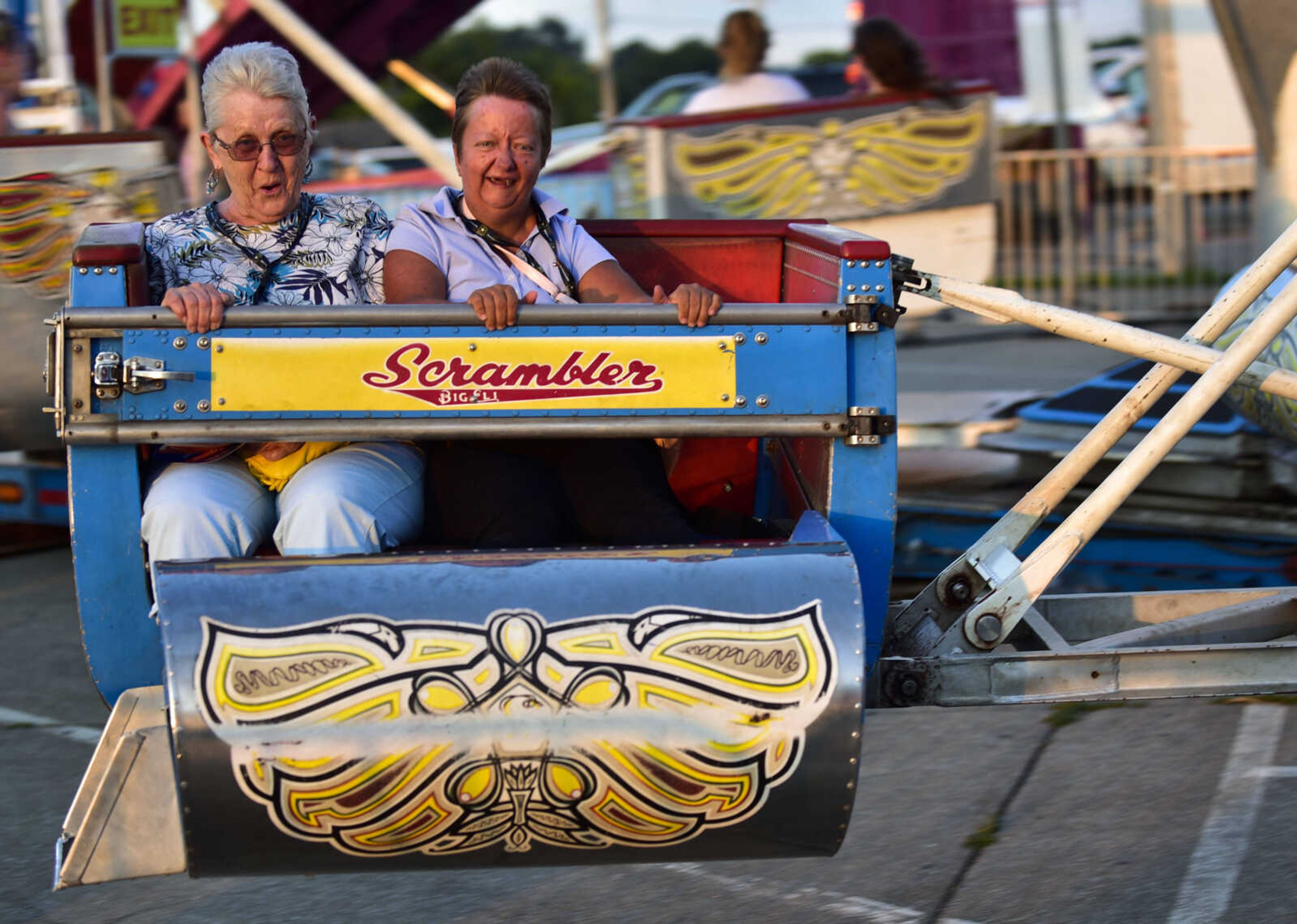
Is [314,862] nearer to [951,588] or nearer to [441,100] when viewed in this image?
[951,588]

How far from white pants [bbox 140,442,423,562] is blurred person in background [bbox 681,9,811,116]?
5.80m

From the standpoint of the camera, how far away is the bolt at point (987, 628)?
3025 millimetres

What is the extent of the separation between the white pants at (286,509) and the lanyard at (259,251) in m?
0.45

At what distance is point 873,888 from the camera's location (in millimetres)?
3092

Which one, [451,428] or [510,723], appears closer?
[510,723]

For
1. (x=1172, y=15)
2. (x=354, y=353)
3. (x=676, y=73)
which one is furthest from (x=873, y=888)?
(x=676, y=73)

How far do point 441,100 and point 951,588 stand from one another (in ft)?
18.3

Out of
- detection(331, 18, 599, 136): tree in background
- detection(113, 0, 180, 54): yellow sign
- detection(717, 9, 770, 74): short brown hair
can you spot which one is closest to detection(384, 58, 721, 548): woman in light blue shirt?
detection(717, 9, 770, 74): short brown hair

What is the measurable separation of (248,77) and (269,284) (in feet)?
1.38

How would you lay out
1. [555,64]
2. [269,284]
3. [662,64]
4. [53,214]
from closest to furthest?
[269,284]
[53,214]
[555,64]
[662,64]

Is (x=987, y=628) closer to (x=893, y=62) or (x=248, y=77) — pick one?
(x=248, y=77)

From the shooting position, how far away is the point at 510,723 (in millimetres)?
2277

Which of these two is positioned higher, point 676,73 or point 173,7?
point 676,73

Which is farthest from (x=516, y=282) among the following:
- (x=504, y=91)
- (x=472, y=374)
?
(x=472, y=374)
